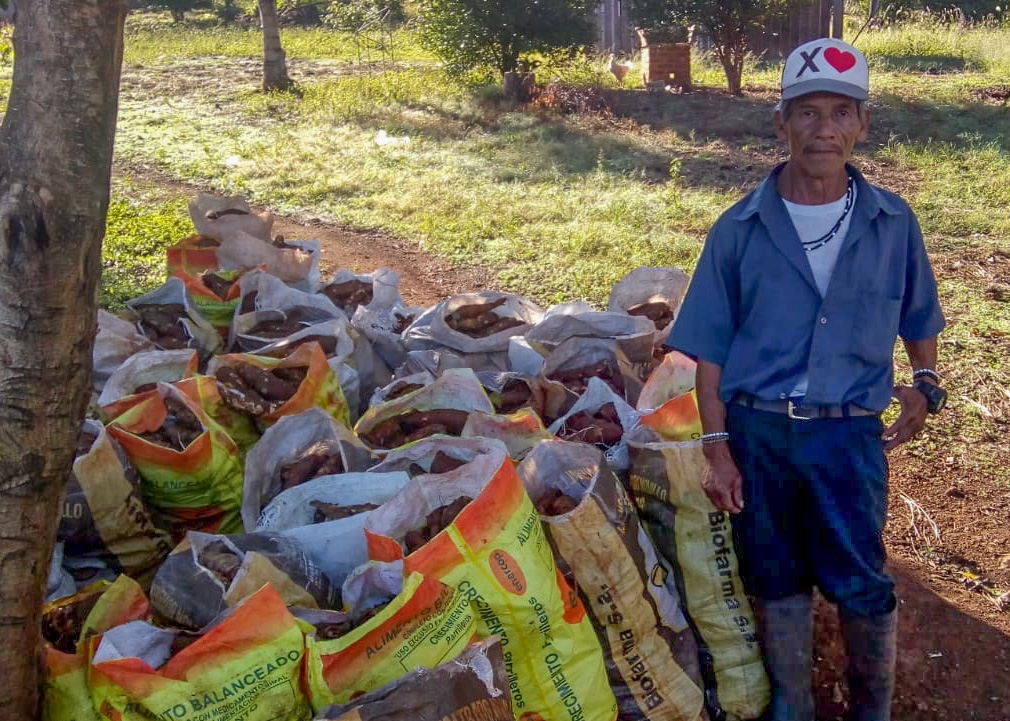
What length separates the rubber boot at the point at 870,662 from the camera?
240 centimetres

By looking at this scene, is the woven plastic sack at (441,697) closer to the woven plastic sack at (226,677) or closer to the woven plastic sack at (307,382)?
the woven plastic sack at (226,677)

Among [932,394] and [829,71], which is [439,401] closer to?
[932,394]

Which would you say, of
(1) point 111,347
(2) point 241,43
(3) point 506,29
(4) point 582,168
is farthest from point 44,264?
(2) point 241,43

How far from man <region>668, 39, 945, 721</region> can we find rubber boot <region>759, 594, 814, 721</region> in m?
0.04

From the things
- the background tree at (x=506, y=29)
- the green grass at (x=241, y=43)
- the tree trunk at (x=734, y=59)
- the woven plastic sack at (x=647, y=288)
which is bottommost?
the woven plastic sack at (x=647, y=288)

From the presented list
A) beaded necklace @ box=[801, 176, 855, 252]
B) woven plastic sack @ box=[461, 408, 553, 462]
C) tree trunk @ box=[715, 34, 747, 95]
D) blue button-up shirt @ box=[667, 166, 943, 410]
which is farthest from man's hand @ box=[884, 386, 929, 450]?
tree trunk @ box=[715, 34, 747, 95]

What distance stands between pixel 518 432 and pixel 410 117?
9.82 m

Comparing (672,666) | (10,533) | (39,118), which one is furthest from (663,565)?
(39,118)

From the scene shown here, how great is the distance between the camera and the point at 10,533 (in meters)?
1.91

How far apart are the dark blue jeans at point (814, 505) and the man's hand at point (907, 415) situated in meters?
0.07

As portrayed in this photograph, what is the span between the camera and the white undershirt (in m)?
2.20

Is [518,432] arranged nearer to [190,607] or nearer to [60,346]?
[190,607]

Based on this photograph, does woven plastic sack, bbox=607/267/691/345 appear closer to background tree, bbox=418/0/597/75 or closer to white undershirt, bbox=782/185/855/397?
white undershirt, bbox=782/185/855/397

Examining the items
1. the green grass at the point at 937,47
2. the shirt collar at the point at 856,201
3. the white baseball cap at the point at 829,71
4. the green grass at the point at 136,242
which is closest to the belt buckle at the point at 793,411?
the shirt collar at the point at 856,201
